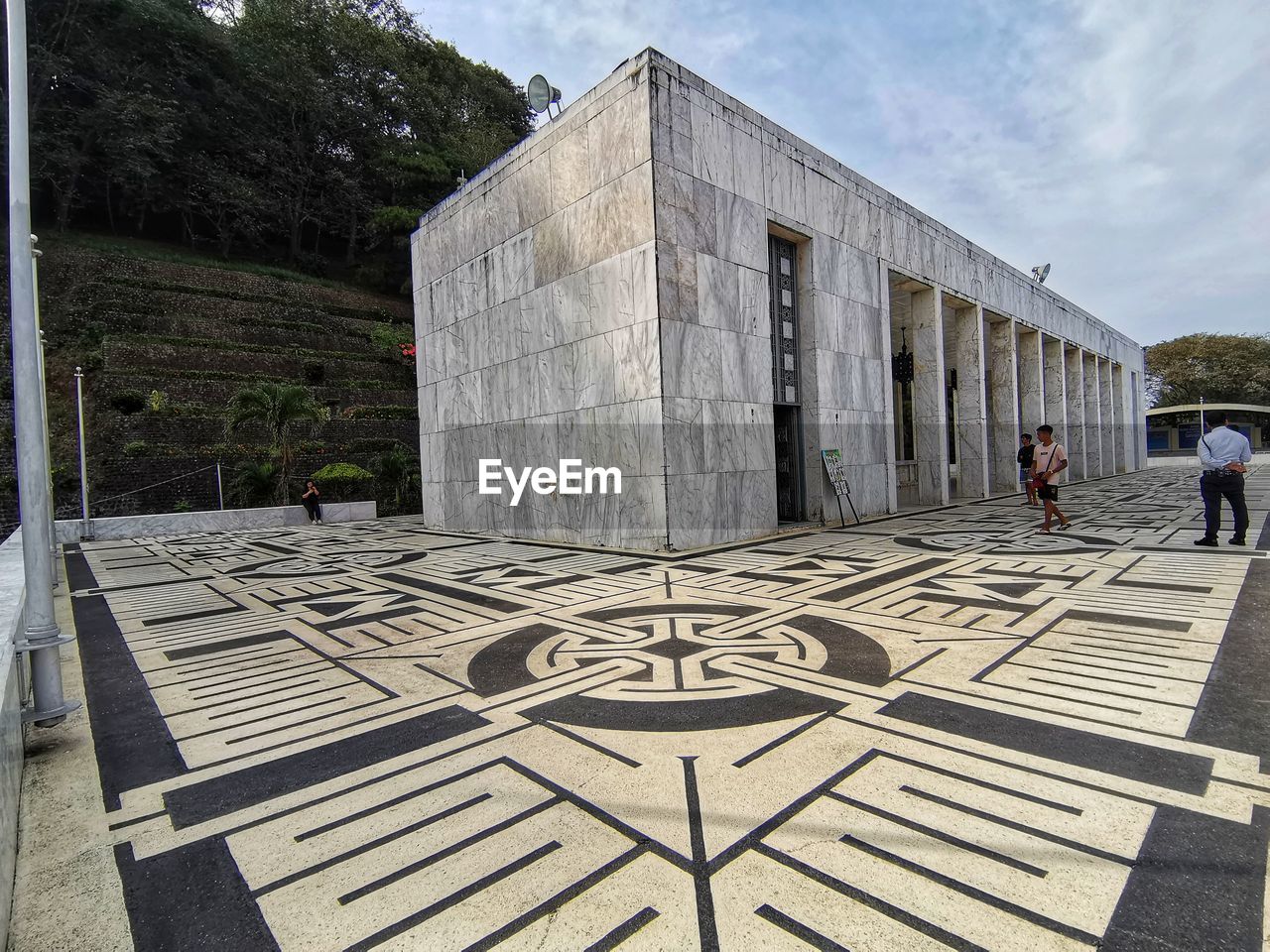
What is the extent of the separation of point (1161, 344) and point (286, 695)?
196 ft

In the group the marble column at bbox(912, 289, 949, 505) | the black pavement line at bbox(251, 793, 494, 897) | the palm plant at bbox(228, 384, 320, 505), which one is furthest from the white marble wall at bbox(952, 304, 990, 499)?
the palm plant at bbox(228, 384, 320, 505)

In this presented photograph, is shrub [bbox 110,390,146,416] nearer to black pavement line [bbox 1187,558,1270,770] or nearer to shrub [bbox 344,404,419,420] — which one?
shrub [bbox 344,404,419,420]

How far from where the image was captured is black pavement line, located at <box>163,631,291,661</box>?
14.6 ft

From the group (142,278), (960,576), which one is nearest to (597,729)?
(960,576)

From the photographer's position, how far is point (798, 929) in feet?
5.17

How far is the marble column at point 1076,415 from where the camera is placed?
2181 cm

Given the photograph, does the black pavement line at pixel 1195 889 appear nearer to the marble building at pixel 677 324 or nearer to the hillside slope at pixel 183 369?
the marble building at pixel 677 324

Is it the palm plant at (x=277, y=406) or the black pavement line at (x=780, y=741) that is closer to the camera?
the black pavement line at (x=780, y=741)

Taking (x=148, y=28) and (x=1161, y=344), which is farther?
(x=1161, y=344)

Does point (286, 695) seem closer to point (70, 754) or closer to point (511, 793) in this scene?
point (70, 754)

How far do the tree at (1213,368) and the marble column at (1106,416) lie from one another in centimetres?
2345

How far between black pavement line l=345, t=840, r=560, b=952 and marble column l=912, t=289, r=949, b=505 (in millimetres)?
14356

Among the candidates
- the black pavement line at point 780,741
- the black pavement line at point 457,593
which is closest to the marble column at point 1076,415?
the black pavement line at point 457,593

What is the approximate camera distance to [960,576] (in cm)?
600
